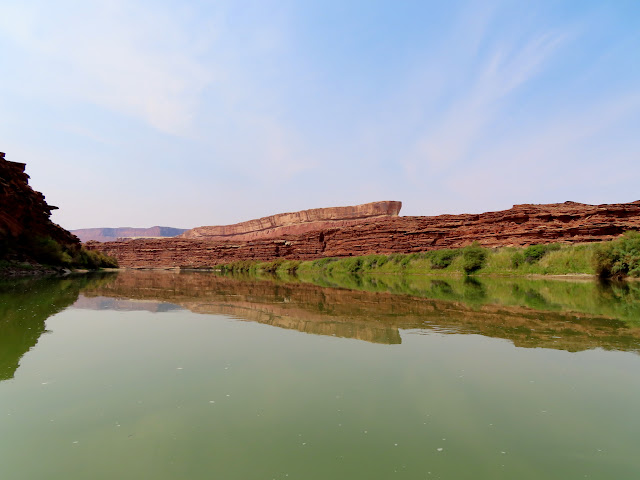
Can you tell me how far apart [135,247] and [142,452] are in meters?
83.4

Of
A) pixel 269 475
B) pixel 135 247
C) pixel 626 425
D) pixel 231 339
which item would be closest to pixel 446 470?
pixel 269 475

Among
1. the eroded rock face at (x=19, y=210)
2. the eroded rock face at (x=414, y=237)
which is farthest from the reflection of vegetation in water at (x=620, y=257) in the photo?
the eroded rock face at (x=19, y=210)

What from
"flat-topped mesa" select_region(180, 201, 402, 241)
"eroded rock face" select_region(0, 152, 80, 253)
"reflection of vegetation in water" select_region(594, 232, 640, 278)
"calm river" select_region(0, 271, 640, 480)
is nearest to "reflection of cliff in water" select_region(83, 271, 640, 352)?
"calm river" select_region(0, 271, 640, 480)

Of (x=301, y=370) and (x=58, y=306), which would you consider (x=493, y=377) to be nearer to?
(x=301, y=370)

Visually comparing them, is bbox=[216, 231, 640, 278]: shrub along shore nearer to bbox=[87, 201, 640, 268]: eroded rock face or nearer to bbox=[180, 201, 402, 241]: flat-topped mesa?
bbox=[87, 201, 640, 268]: eroded rock face

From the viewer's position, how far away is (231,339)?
6418 millimetres

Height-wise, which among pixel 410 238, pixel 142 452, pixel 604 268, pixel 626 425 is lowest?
pixel 142 452

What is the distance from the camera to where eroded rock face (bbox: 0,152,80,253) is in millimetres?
25531

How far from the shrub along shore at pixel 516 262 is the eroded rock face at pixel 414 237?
4.58 metres

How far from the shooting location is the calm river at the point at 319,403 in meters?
2.51

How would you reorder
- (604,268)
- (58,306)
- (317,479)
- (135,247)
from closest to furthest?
1. (317,479)
2. (58,306)
3. (604,268)
4. (135,247)

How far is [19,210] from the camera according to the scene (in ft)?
89.5

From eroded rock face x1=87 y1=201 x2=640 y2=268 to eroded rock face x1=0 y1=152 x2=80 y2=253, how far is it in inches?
1363

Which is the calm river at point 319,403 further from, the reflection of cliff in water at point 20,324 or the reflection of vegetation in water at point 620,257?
the reflection of vegetation in water at point 620,257
